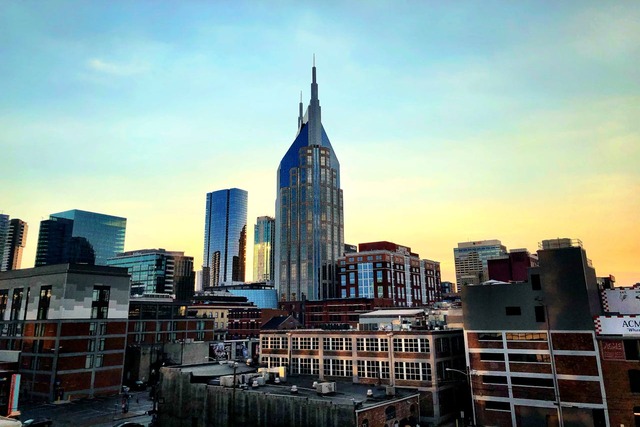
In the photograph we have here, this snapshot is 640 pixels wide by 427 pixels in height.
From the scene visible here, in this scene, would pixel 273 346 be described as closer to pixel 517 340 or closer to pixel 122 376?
A: pixel 122 376

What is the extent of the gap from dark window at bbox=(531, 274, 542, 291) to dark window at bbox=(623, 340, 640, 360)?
11468 mm

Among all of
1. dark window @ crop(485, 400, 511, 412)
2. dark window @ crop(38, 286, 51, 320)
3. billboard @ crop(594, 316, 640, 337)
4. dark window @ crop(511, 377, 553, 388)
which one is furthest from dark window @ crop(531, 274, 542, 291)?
dark window @ crop(38, 286, 51, 320)

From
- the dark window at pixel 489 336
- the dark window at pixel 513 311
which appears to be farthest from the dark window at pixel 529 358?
the dark window at pixel 513 311

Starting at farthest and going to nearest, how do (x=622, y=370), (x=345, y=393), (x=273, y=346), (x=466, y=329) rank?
(x=273, y=346) < (x=466, y=329) < (x=345, y=393) < (x=622, y=370)

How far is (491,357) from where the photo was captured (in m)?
62.2

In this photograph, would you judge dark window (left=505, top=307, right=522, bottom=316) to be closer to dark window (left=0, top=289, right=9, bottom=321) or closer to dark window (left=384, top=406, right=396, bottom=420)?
dark window (left=384, top=406, right=396, bottom=420)

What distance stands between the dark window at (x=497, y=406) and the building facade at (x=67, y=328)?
73189mm

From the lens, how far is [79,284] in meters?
89.5

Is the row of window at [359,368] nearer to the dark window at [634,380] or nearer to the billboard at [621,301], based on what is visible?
the dark window at [634,380]

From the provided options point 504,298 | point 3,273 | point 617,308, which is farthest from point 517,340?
point 3,273

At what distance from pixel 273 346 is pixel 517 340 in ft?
142

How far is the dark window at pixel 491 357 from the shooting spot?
61438mm

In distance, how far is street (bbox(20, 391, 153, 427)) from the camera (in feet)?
220

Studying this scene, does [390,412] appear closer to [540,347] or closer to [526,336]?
[526,336]
